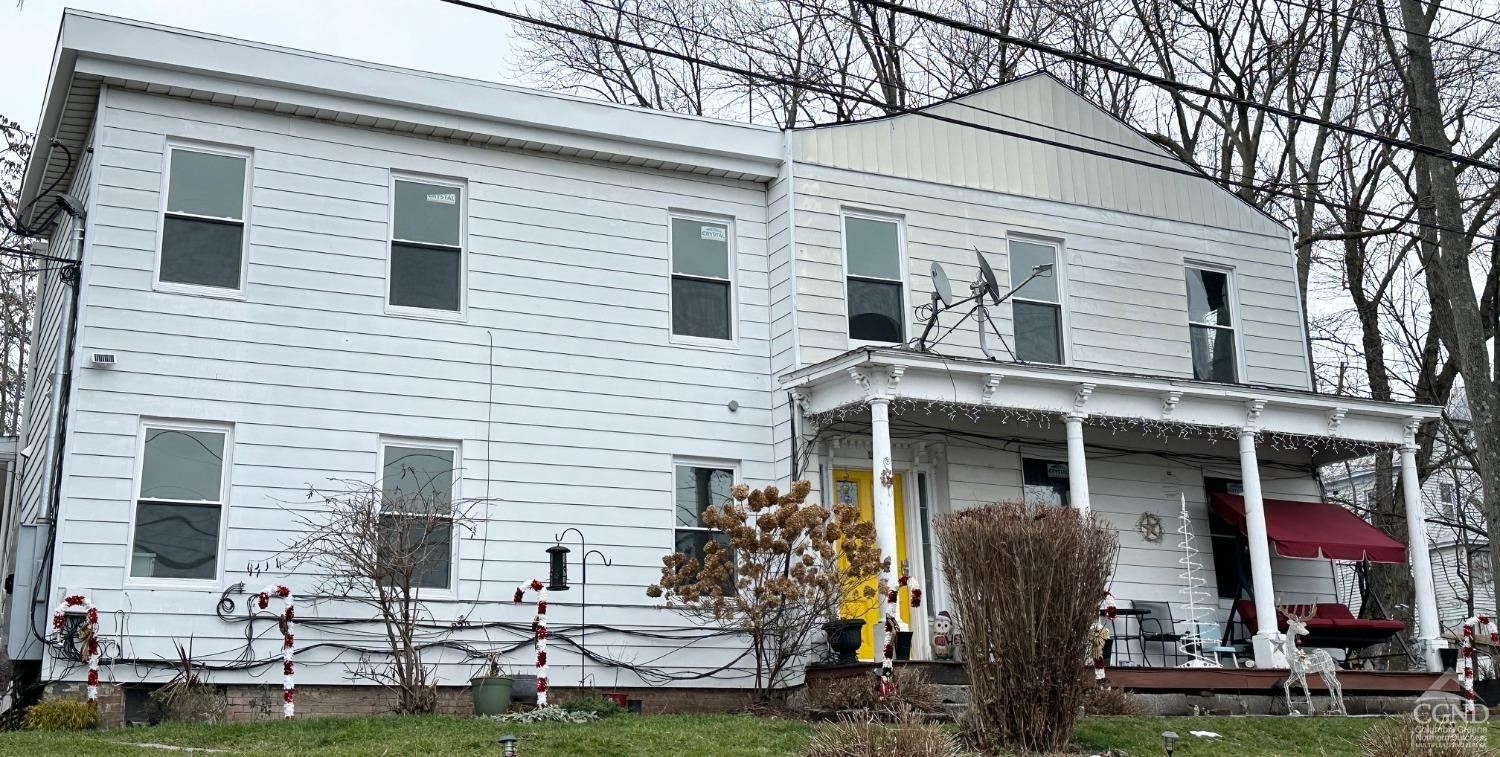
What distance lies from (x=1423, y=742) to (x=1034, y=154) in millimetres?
9757

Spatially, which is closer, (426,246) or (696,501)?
(426,246)

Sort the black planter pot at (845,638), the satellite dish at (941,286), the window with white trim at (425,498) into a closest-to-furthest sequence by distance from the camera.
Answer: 1. the window with white trim at (425,498)
2. the black planter pot at (845,638)
3. the satellite dish at (941,286)

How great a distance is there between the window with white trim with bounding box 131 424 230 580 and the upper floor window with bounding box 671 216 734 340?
5.01 m

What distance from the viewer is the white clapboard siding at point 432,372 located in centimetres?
1327

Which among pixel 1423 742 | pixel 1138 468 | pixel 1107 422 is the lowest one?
pixel 1423 742

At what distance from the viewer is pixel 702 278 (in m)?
16.3

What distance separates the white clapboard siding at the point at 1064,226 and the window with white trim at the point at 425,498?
407 cm

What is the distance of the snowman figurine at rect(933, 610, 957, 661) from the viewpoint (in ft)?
48.9

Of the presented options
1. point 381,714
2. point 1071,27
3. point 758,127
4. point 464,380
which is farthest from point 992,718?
point 1071,27

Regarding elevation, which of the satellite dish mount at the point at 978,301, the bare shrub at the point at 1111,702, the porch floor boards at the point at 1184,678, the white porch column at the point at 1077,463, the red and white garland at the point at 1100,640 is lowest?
the bare shrub at the point at 1111,702

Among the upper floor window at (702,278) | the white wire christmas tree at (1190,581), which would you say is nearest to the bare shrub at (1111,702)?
the white wire christmas tree at (1190,581)

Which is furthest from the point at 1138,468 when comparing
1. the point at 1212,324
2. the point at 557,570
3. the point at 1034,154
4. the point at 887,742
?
the point at 887,742

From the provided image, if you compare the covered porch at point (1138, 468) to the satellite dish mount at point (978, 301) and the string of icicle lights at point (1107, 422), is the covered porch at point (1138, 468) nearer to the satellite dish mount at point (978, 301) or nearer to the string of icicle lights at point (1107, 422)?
the string of icicle lights at point (1107, 422)

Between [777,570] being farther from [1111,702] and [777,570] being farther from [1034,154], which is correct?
[1034,154]
